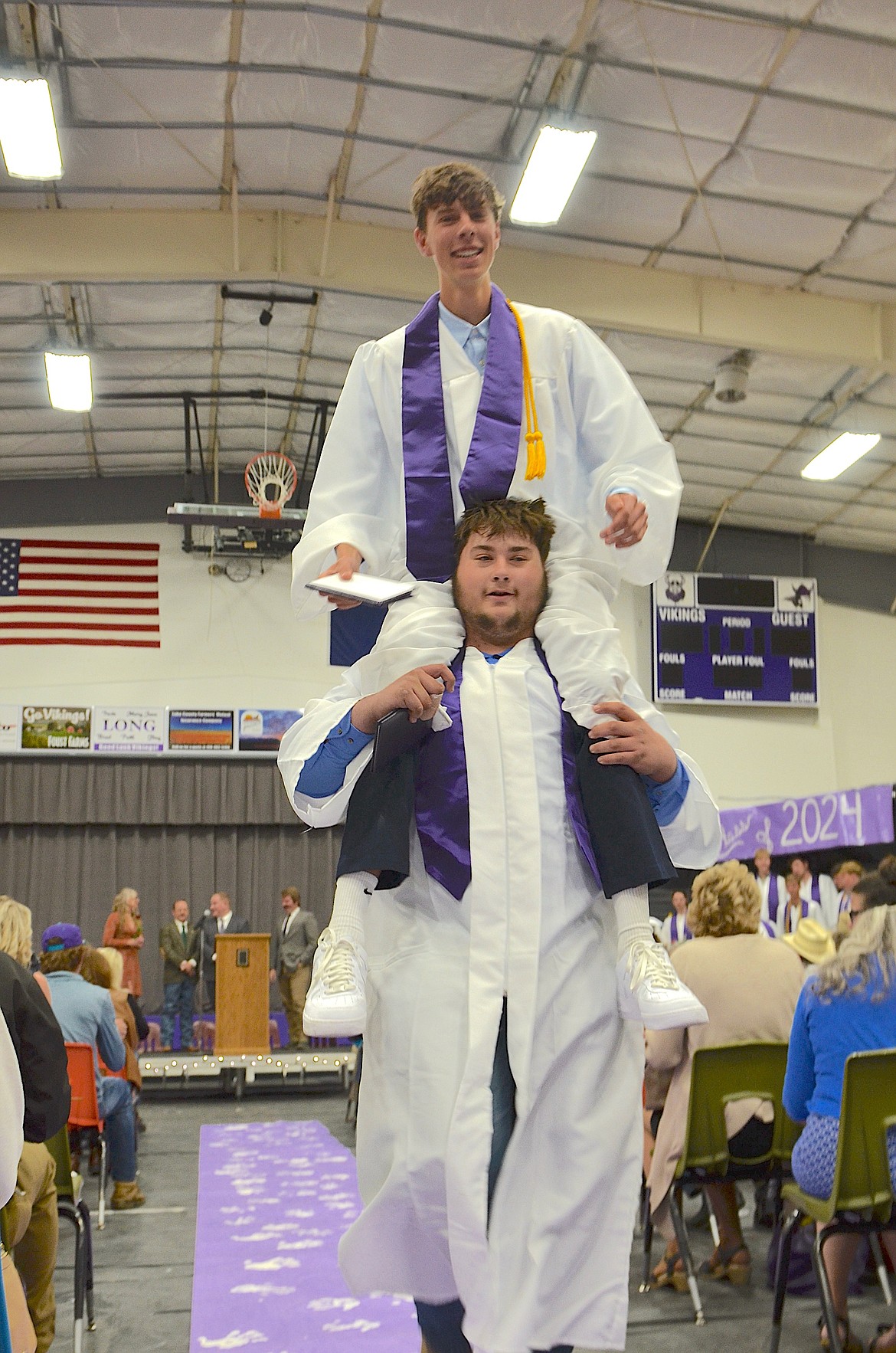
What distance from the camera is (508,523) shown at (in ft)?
6.50

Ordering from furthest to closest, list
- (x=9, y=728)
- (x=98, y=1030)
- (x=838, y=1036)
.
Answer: (x=9, y=728)
(x=98, y=1030)
(x=838, y=1036)

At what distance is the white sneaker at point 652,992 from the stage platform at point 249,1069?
28.5 feet

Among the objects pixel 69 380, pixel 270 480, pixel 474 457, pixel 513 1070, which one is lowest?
pixel 513 1070

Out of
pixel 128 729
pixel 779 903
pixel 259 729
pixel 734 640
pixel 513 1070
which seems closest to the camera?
pixel 513 1070

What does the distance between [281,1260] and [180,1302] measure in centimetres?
55

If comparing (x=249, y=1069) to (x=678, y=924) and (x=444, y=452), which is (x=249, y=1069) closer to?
(x=678, y=924)

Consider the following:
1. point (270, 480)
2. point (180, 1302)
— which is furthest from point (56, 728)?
point (180, 1302)

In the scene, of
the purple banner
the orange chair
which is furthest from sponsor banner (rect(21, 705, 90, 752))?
the orange chair

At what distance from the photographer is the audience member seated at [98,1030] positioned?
18.0ft

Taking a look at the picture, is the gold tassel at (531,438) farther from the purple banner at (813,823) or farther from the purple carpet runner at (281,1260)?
the purple banner at (813,823)

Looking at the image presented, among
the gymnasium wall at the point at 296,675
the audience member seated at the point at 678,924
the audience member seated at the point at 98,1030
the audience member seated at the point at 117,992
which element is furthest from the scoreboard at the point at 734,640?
the audience member seated at the point at 98,1030

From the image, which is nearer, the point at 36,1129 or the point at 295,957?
the point at 36,1129

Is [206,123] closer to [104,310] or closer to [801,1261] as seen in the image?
[104,310]

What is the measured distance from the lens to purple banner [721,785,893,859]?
33.2 ft
